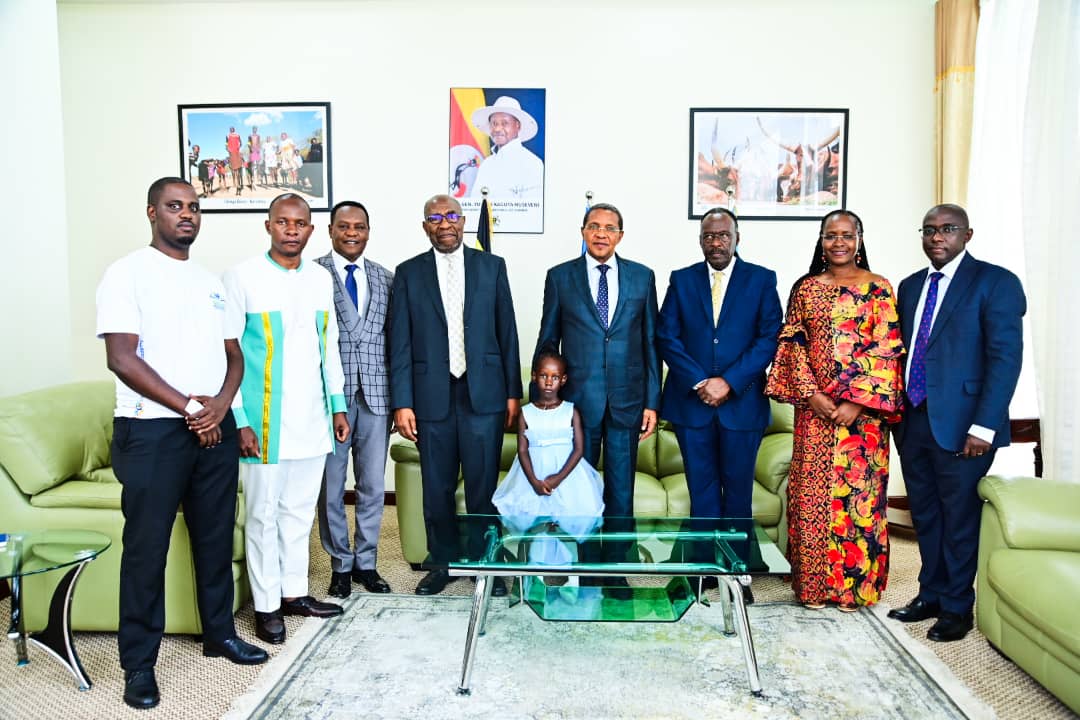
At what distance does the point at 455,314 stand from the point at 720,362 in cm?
120

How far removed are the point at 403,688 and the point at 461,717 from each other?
29 centimetres

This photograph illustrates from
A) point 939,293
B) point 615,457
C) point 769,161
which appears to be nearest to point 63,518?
point 615,457

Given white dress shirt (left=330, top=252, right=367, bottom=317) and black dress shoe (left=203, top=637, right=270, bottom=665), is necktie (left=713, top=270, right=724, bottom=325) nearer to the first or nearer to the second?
white dress shirt (left=330, top=252, right=367, bottom=317)

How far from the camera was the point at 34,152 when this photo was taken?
3.74m

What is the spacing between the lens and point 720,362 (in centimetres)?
323

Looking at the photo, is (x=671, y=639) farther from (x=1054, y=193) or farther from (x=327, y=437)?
(x=1054, y=193)

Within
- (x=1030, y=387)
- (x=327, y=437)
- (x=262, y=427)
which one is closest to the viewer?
(x=262, y=427)

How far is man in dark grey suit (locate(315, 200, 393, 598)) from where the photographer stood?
10.9 ft

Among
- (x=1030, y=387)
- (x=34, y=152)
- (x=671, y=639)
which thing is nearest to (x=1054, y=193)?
(x=1030, y=387)

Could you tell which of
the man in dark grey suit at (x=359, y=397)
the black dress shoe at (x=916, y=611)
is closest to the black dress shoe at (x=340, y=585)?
the man in dark grey suit at (x=359, y=397)

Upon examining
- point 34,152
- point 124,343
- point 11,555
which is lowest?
point 11,555

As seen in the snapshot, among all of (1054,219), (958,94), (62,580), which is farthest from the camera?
(958,94)

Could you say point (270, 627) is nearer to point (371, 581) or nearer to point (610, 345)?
point (371, 581)

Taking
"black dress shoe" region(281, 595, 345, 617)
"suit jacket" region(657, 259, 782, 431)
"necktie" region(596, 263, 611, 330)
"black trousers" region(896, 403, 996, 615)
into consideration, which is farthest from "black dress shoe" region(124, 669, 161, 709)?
"black trousers" region(896, 403, 996, 615)
